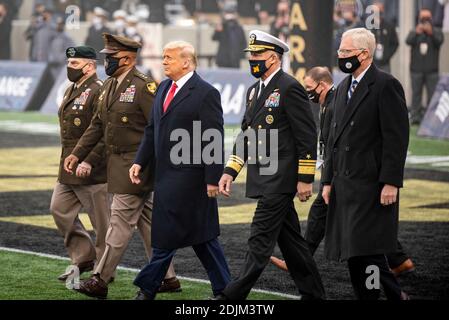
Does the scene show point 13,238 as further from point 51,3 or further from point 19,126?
point 51,3

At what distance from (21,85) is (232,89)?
6436mm

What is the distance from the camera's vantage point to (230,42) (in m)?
31.2

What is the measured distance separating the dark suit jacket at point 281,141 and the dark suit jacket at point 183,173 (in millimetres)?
274

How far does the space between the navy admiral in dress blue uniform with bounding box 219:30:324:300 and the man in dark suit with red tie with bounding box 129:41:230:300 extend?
25 cm

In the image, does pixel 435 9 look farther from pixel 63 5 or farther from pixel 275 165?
pixel 275 165

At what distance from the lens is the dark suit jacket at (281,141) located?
30.9 feet

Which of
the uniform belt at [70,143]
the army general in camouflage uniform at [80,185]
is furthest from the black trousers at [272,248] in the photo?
the uniform belt at [70,143]

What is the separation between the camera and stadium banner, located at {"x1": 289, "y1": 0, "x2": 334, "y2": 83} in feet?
64.9

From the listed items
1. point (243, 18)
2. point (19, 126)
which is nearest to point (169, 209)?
point (19, 126)

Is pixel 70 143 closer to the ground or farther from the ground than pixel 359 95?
closer to the ground

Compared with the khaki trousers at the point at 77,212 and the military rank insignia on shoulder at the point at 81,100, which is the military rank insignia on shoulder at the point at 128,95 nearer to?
the military rank insignia on shoulder at the point at 81,100

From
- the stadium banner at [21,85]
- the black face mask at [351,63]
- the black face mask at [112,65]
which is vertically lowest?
the stadium banner at [21,85]

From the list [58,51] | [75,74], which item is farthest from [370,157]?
[58,51]

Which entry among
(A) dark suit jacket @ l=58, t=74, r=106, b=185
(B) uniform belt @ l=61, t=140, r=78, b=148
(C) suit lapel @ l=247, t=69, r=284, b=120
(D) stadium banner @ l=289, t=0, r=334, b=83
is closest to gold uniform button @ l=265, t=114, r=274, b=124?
(C) suit lapel @ l=247, t=69, r=284, b=120
